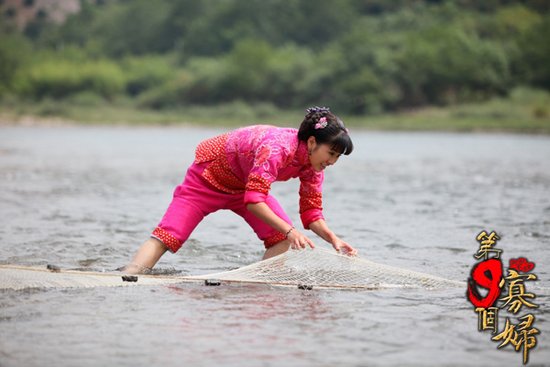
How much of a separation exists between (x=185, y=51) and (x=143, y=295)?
138885 mm

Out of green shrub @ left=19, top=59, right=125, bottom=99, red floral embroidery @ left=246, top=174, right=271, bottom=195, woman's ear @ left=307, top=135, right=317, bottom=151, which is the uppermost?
green shrub @ left=19, top=59, right=125, bottom=99

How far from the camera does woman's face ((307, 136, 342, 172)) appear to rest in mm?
6721

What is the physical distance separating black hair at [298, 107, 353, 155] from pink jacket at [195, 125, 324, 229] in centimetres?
15

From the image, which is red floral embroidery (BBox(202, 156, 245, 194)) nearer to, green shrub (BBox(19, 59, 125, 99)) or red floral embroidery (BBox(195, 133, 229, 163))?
red floral embroidery (BBox(195, 133, 229, 163))

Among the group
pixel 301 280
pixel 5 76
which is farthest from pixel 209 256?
pixel 5 76

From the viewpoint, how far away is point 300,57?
10931 centimetres

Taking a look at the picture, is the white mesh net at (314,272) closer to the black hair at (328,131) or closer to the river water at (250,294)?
the river water at (250,294)

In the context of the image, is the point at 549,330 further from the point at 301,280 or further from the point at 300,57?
the point at 300,57

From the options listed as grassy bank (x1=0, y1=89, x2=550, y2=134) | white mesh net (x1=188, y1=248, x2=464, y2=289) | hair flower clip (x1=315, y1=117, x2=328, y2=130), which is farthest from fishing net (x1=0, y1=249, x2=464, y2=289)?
grassy bank (x1=0, y1=89, x2=550, y2=134)

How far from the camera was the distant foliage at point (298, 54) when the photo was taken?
90.6m

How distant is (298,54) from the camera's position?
116125 millimetres

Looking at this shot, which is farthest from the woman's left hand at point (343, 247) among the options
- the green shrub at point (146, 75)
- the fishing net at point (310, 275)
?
the green shrub at point (146, 75)

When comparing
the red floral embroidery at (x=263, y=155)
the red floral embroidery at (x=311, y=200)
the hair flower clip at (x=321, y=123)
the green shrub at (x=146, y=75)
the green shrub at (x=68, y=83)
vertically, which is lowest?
the red floral embroidery at (x=311, y=200)

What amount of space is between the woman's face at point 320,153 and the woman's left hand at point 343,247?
62 centimetres
